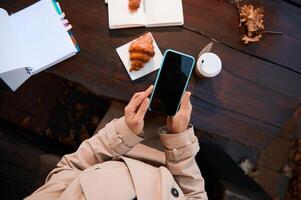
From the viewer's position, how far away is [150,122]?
1271 millimetres

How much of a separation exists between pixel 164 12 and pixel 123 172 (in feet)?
1.86

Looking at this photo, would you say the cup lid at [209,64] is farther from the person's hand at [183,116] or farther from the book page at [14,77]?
the book page at [14,77]

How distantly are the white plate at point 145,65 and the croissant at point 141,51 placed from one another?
2 centimetres

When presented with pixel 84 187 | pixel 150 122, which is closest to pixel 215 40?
pixel 150 122

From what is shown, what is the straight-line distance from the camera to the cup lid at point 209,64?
3.56 feet

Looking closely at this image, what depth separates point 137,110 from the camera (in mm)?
1077

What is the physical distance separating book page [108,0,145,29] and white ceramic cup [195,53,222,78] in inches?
9.5

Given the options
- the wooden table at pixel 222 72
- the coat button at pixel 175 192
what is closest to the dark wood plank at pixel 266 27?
the wooden table at pixel 222 72

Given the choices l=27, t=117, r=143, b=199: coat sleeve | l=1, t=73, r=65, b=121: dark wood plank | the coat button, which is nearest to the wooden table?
l=27, t=117, r=143, b=199: coat sleeve

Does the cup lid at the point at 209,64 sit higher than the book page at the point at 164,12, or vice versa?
the book page at the point at 164,12

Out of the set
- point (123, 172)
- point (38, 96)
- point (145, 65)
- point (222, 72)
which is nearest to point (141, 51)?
point (145, 65)

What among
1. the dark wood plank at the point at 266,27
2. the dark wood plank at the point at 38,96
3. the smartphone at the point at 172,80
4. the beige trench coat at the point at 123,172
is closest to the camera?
the beige trench coat at the point at 123,172

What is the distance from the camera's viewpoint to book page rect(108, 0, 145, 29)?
1.12 meters

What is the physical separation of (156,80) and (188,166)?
32 cm
